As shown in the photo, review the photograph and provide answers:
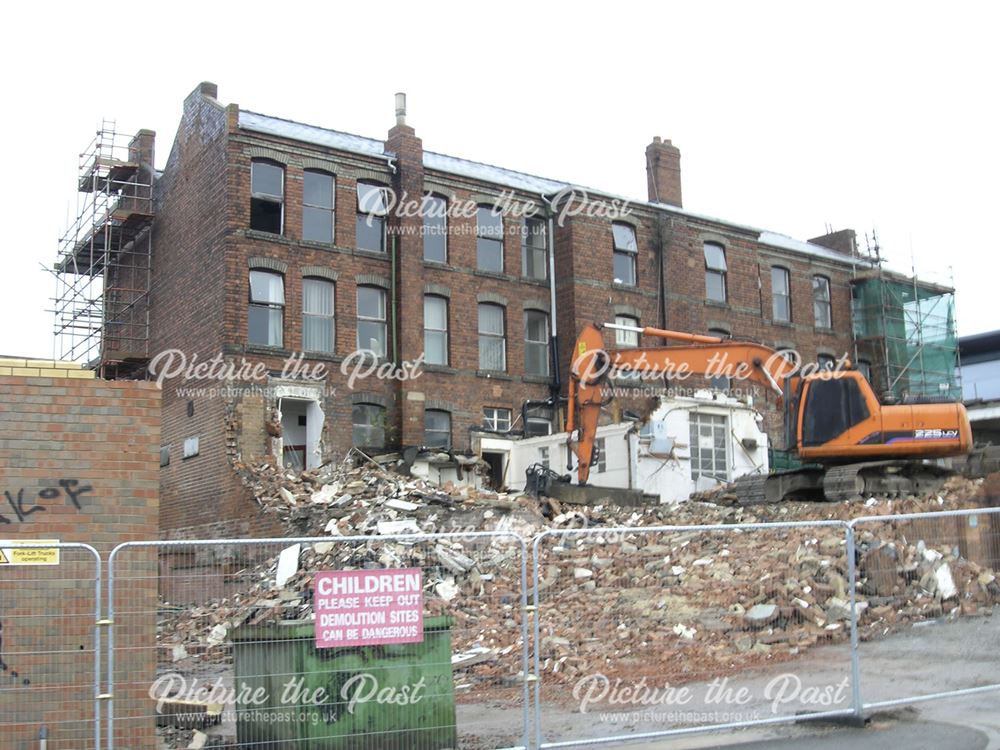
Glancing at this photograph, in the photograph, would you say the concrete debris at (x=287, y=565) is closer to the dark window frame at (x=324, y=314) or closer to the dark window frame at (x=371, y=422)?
the dark window frame at (x=371, y=422)

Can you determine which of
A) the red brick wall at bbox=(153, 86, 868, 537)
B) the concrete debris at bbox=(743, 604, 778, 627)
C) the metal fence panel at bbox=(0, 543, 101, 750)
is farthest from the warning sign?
the red brick wall at bbox=(153, 86, 868, 537)

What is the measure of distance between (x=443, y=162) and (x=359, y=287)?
5.93 meters

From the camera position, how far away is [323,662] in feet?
26.5

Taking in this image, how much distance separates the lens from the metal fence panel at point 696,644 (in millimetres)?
9636

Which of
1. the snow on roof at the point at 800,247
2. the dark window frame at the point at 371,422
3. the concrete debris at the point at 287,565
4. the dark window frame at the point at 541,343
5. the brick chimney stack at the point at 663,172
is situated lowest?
the concrete debris at the point at 287,565

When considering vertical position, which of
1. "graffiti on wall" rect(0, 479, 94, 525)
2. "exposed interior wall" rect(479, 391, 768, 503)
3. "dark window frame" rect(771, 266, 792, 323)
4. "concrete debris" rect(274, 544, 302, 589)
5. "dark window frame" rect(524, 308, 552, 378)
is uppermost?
"dark window frame" rect(771, 266, 792, 323)

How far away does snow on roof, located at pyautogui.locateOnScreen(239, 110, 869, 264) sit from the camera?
2992 cm

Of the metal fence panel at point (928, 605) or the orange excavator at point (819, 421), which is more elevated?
the orange excavator at point (819, 421)

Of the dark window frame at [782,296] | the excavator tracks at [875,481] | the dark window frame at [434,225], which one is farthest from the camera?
the dark window frame at [782,296]

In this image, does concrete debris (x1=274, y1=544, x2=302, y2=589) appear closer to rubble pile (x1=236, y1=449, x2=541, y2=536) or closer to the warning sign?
rubble pile (x1=236, y1=449, x2=541, y2=536)

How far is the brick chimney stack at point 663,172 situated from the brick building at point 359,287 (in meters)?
1.54

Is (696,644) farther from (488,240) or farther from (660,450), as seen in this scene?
(488,240)

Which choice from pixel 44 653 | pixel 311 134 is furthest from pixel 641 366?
pixel 44 653

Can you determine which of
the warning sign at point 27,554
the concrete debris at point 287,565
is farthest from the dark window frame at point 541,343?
the warning sign at point 27,554
